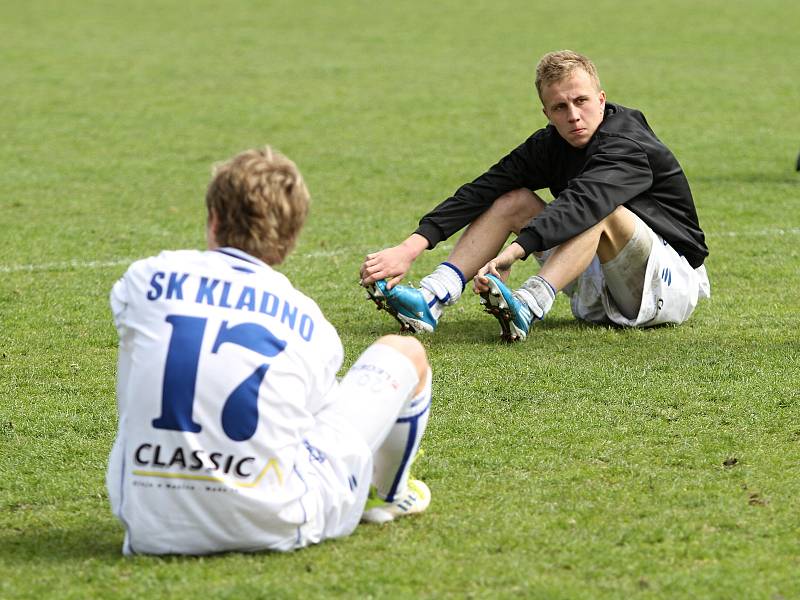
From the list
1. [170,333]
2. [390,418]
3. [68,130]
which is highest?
[170,333]

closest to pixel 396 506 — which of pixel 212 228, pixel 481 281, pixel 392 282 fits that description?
pixel 212 228

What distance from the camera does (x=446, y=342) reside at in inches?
263

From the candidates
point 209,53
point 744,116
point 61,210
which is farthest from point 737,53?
point 61,210

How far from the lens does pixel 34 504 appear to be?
450 cm

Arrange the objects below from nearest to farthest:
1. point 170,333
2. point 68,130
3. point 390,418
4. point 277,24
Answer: point 170,333
point 390,418
point 68,130
point 277,24

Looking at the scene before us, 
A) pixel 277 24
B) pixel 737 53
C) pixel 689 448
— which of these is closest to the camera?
pixel 689 448

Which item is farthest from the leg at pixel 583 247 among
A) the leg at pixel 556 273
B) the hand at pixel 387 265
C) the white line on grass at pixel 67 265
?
the white line on grass at pixel 67 265

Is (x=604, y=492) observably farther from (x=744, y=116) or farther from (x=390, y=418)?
(x=744, y=116)

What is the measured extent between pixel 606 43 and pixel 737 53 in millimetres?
2363

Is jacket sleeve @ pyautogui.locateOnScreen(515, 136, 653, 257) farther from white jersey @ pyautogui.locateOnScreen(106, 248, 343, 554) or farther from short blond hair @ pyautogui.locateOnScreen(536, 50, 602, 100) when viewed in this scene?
white jersey @ pyautogui.locateOnScreen(106, 248, 343, 554)

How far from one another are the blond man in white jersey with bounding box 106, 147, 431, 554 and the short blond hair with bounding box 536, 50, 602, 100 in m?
3.01

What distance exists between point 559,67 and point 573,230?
31.5 inches

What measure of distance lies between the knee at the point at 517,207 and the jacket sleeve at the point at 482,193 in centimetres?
6

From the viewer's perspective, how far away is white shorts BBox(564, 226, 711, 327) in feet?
21.9
